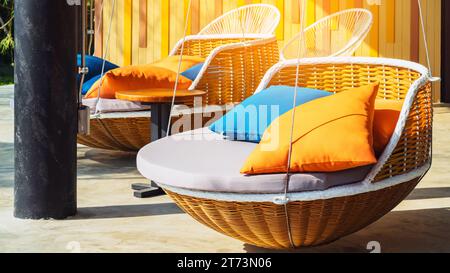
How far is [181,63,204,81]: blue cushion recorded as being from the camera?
5.96m

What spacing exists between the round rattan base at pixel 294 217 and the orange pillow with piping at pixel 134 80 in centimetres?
229

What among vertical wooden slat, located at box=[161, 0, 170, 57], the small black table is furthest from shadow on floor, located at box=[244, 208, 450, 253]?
vertical wooden slat, located at box=[161, 0, 170, 57]

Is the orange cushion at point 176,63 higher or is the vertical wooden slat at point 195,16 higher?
the vertical wooden slat at point 195,16

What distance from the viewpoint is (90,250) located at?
366cm

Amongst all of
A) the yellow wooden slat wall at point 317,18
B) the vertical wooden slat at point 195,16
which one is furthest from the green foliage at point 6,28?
the vertical wooden slat at point 195,16

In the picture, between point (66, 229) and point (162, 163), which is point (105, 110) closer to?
point (66, 229)

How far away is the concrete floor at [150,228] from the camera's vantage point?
3738mm

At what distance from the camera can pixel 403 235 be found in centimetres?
395

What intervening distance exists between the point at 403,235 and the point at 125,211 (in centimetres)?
130

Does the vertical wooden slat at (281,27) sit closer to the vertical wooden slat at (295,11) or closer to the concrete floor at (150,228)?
the vertical wooden slat at (295,11)

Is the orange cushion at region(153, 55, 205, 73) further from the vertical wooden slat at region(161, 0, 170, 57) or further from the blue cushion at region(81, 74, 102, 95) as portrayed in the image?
the vertical wooden slat at region(161, 0, 170, 57)

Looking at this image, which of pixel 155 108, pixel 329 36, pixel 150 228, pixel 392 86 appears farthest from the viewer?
pixel 329 36

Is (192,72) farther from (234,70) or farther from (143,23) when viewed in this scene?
(143,23)

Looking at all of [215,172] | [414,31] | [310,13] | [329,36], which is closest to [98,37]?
[310,13]
